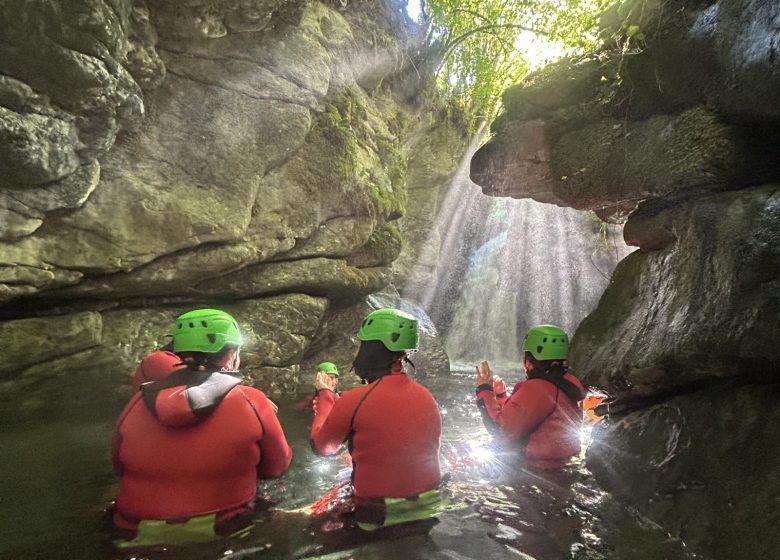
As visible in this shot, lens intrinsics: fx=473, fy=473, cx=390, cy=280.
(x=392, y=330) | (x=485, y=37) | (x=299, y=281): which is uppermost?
(x=485, y=37)

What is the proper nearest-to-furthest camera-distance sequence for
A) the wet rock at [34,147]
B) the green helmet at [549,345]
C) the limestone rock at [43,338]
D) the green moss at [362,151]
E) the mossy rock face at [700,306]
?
the mossy rock face at [700,306], the green helmet at [549,345], the wet rock at [34,147], the limestone rock at [43,338], the green moss at [362,151]

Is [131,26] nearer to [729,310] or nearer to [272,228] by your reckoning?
[272,228]

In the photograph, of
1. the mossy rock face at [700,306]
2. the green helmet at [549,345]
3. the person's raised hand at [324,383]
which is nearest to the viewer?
the mossy rock face at [700,306]

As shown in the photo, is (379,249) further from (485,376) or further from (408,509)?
(408,509)

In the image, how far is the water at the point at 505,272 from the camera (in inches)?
851

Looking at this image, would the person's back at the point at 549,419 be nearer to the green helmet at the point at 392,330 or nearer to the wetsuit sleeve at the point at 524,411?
the wetsuit sleeve at the point at 524,411

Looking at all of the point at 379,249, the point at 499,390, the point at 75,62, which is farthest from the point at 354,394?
the point at 379,249

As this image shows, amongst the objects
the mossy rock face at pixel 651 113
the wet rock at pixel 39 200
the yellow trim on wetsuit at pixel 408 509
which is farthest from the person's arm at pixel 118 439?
the mossy rock face at pixel 651 113

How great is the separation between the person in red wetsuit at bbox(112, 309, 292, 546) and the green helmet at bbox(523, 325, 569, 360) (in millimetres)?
2867

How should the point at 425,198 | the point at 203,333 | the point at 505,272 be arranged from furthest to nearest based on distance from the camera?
the point at 505,272, the point at 425,198, the point at 203,333

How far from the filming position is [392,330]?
12.2 feet

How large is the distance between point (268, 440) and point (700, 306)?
3.58 metres

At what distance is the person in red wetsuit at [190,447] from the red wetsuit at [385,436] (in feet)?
1.74

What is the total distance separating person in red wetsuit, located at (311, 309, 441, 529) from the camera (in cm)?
346
